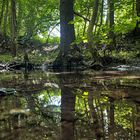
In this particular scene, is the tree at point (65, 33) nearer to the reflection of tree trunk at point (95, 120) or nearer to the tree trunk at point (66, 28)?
the tree trunk at point (66, 28)

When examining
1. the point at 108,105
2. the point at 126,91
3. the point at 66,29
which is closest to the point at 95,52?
the point at 66,29

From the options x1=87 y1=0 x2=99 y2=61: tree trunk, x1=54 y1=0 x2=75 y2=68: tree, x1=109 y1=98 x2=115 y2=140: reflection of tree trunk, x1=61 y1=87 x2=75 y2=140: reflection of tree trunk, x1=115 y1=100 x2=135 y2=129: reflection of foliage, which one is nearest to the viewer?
x1=109 y1=98 x2=115 y2=140: reflection of tree trunk

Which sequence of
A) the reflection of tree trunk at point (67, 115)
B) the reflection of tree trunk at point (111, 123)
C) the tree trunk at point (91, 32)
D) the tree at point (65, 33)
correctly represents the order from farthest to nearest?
the tree at point (65, 33) → the tree trunk at point (91, 32) → the reflection of tree trunk at point (67, 115) → the reflection of tree trunk at point (111, 123)

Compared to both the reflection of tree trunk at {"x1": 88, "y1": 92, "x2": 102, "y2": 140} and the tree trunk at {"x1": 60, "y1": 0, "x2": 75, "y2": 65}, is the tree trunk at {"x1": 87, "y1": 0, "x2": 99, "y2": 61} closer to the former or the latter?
the tree trunk at {"x1": 60, "y1": 0, "x2": 75, "y2": 65}

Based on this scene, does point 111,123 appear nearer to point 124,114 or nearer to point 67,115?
point 124,114

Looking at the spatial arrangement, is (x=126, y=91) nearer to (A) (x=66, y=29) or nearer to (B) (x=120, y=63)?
(B) (x=120, y=63)

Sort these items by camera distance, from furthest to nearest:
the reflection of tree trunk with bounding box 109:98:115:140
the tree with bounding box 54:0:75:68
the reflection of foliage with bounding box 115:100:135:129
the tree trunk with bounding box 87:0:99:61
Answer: the tree with bounding box 54:0:75:68
the tree trunk with bounding box 87:0:99:61
the reflection of foliage with bounding box 115:100:135:129
the reflection of tree trunk with bounding box 109:98:115:140

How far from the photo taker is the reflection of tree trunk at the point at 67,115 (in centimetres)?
258

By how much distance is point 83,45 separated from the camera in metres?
16.6

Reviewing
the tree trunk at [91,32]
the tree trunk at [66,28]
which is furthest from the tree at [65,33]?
the tree trunk at [91,32]

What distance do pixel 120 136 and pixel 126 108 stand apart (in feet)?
3.47

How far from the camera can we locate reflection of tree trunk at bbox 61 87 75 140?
8.46 feet

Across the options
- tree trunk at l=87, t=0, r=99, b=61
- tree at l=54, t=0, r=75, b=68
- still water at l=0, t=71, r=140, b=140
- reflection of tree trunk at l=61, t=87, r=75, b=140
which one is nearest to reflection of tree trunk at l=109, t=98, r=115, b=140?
still water at l=0, t=71, r=140, b=140

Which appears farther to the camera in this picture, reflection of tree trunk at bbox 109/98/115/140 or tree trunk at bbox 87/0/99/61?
tree trunk at bbox 87/0/99/61
